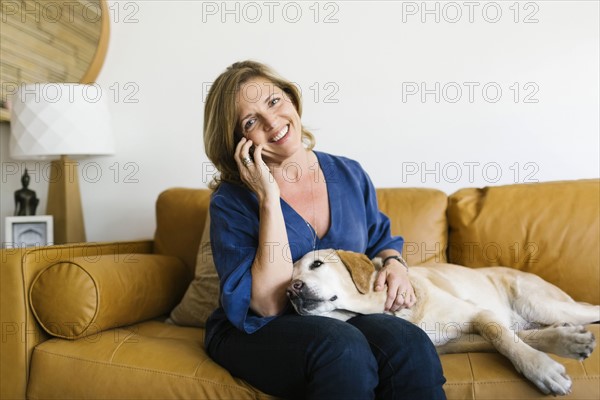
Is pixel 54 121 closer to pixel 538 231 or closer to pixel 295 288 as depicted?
pixel 295 288

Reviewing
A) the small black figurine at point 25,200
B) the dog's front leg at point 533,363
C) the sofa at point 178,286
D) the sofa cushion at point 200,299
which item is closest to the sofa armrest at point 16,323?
the sofa at point 178,286

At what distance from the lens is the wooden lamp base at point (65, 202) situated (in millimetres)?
3016

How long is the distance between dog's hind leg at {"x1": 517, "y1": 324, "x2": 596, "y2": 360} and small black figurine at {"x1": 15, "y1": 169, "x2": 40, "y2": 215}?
7.94 feet

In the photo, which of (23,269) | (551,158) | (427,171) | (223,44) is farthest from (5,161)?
(551,158)

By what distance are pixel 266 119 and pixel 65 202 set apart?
1.53 m

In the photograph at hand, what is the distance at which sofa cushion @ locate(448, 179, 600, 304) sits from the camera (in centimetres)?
224

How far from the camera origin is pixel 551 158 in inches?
106

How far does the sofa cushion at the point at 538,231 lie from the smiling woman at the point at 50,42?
199cm

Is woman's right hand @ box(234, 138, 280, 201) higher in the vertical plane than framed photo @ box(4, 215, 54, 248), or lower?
higher

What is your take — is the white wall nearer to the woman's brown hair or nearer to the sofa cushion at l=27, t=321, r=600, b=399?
the woman's brown hair

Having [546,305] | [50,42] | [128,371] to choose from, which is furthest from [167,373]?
[50,42]

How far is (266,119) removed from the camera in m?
1.93

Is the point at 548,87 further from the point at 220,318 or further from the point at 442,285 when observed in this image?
the point at 220,318

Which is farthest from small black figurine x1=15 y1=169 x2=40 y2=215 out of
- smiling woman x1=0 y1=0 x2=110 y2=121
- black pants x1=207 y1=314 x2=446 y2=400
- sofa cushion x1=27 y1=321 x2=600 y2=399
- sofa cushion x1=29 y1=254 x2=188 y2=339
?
black pants x1=207 y1=314 x2=446 y2=400
